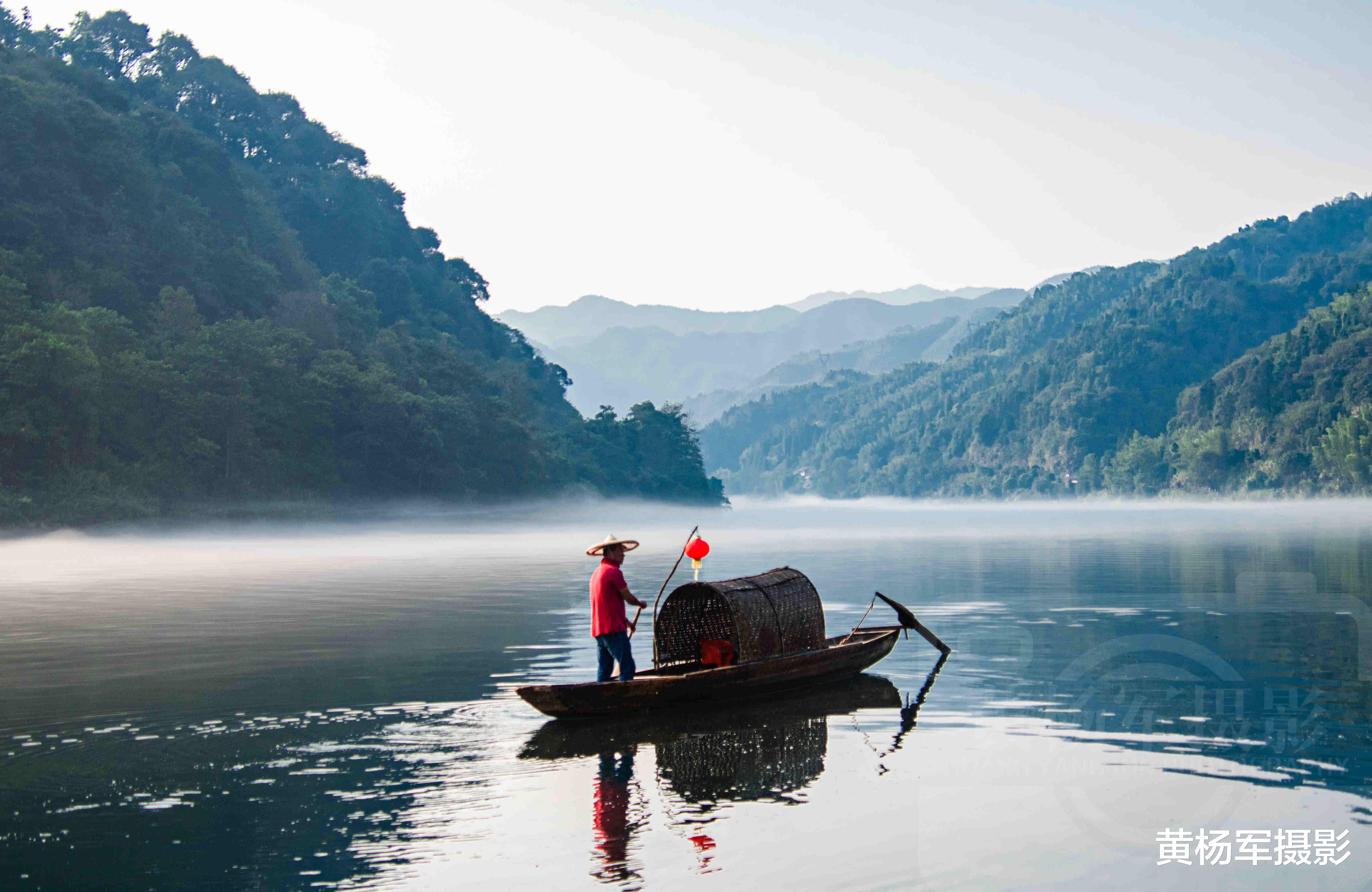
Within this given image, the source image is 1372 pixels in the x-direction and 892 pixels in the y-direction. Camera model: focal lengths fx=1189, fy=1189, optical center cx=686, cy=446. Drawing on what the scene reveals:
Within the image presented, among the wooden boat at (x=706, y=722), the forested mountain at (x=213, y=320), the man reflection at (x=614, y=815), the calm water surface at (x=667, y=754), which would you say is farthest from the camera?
the forested mountain at (x=213, y=320)

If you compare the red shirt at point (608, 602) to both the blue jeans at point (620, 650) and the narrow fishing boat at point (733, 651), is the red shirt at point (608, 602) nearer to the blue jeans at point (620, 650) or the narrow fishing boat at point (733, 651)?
the blue jeans at point (620, 650)

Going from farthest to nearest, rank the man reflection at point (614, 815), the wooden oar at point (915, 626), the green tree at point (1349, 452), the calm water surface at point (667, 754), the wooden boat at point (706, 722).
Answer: the green tree at point (1349, 452)
the wooden oar at point (915, 626)
the wooden boat at point (706, 722)
the calm water surface at point (667, 754)
the man reflection at point (614, 815)

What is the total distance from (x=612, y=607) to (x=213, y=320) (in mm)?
85545

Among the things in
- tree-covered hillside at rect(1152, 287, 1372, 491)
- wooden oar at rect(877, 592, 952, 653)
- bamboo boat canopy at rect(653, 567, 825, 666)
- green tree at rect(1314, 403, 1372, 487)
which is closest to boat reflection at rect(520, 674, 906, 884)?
bamboo boat canopy at rect(653, 567, 825, 666)

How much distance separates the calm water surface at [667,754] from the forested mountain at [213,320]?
131 feet

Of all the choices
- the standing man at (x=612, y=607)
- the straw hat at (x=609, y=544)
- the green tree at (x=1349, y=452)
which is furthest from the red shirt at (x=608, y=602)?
the green tree at (x=1349, y=452)

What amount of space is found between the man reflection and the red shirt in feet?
7.37

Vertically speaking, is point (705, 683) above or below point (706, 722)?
above

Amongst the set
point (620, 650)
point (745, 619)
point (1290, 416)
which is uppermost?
point (1290, 416)

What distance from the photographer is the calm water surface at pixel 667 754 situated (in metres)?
9.91

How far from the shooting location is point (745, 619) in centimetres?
1812

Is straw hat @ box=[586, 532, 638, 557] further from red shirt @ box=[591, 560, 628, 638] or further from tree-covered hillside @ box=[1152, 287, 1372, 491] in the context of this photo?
Answer: tree-covered hillside @ box=[1152, 287, 1372, 491]

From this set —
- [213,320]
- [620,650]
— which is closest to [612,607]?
[620,650]

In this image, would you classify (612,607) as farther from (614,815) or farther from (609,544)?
(614,815)
